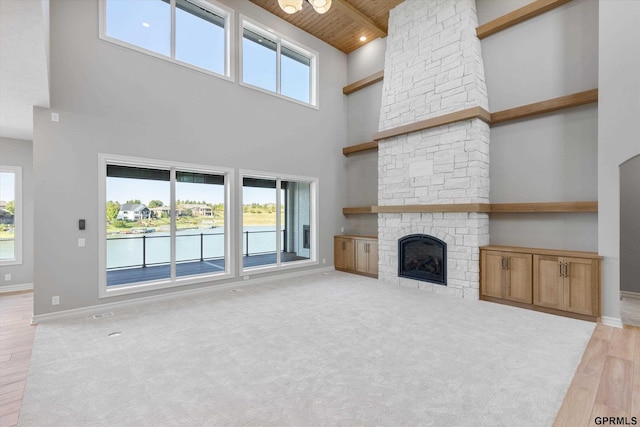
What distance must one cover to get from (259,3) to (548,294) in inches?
298

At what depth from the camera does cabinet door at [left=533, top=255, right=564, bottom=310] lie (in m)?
4.25

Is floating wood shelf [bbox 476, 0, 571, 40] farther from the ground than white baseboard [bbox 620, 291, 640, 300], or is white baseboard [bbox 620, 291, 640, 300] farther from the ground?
floating wood shelf [bbox 476, 0, 571, 40]

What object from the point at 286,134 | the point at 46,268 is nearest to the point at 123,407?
the point at 46,268

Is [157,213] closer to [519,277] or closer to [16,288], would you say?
[16,288]

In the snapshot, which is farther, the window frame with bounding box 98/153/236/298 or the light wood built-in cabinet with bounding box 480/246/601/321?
the window frame with bounding box 98/153/236/298

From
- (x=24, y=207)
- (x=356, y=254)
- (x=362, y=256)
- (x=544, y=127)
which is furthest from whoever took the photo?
(x=356, y=254)

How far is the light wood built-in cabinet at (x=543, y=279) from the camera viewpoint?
158 inches

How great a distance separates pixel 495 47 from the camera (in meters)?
5.47

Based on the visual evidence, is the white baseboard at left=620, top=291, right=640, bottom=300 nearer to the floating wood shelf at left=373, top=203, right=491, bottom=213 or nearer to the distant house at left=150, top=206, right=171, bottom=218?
the floating wood shelf at left=373, top=203, right=491, bottom=213

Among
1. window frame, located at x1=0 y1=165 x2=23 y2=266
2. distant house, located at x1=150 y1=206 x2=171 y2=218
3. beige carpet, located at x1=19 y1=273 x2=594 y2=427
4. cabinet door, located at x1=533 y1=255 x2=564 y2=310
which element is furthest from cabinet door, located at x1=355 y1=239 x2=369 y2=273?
window frame, located at x1=0 y1=165 x2=23 y2=266

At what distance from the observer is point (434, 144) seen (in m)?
5.79

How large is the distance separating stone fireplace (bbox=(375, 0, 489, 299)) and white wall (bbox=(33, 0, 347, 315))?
8.64ft

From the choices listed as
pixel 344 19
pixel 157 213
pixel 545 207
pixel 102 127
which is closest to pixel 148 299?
pixel 157 213

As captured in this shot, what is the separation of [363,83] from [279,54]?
7.30ft
